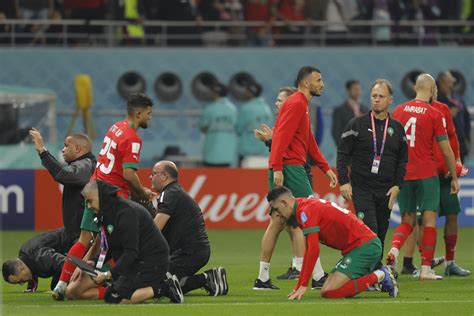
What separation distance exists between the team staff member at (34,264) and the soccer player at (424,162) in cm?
385

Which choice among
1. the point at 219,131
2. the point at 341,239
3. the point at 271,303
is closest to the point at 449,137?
the point at 341,239

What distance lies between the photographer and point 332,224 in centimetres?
1473

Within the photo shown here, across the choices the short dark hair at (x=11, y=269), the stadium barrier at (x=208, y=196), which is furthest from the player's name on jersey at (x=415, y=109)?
the stadium barrier at (x=208, y=196)

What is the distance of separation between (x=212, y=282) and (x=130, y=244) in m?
1.63

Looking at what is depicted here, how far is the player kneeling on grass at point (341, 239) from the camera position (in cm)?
1452

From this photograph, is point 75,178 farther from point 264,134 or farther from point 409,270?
point 409,270

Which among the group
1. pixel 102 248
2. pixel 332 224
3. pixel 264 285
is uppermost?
pixel 332 224

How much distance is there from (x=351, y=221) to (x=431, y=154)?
266cm

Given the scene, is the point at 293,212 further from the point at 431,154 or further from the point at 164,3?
the point at 164,3

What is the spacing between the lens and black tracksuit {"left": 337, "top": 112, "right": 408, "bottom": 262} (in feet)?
53.3

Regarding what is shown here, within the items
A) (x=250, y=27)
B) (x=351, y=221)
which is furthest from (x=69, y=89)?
(x=351, y=221)

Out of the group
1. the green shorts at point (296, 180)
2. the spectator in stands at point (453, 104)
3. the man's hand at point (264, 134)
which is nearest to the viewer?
the green shorts at point (296, 180)

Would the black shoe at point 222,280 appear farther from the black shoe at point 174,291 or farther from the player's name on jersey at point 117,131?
the player's name on jersey at point 117,131

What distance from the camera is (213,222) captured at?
25609 mm
